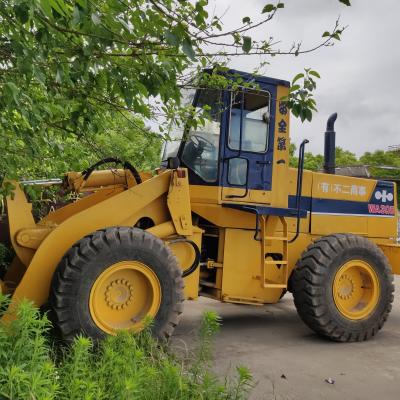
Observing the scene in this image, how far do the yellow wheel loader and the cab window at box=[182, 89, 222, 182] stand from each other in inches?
0.5

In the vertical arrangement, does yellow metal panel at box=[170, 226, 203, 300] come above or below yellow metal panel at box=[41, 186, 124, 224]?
below

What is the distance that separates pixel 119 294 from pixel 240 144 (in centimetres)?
216

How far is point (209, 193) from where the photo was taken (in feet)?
18.6

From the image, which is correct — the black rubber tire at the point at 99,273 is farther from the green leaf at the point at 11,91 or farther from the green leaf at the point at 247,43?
the green leaf at the point at 247,43

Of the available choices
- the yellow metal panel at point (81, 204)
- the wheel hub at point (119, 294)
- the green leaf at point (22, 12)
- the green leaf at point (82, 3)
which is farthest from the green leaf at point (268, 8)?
the yellow metal panel at point (81, 204)

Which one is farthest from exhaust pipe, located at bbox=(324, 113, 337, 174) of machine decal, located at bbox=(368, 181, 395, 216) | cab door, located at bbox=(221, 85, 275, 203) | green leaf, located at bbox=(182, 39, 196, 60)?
green leaf, located at bbox=(182, 39, 196, 60)

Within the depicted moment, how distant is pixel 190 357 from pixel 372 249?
3.06 m

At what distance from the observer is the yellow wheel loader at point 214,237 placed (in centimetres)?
452

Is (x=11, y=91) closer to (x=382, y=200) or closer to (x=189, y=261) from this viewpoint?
(x=189, y=261)

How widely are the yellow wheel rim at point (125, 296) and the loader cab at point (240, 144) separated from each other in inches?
55.3

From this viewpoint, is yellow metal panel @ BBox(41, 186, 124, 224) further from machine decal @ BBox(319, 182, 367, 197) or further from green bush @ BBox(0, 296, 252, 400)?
machine decal @ BBox(319, 182, 367, 197)

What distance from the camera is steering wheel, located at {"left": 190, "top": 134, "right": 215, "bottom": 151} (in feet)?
18.7

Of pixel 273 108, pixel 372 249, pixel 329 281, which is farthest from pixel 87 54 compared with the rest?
pixel 372 249

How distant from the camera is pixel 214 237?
5.99 meters
